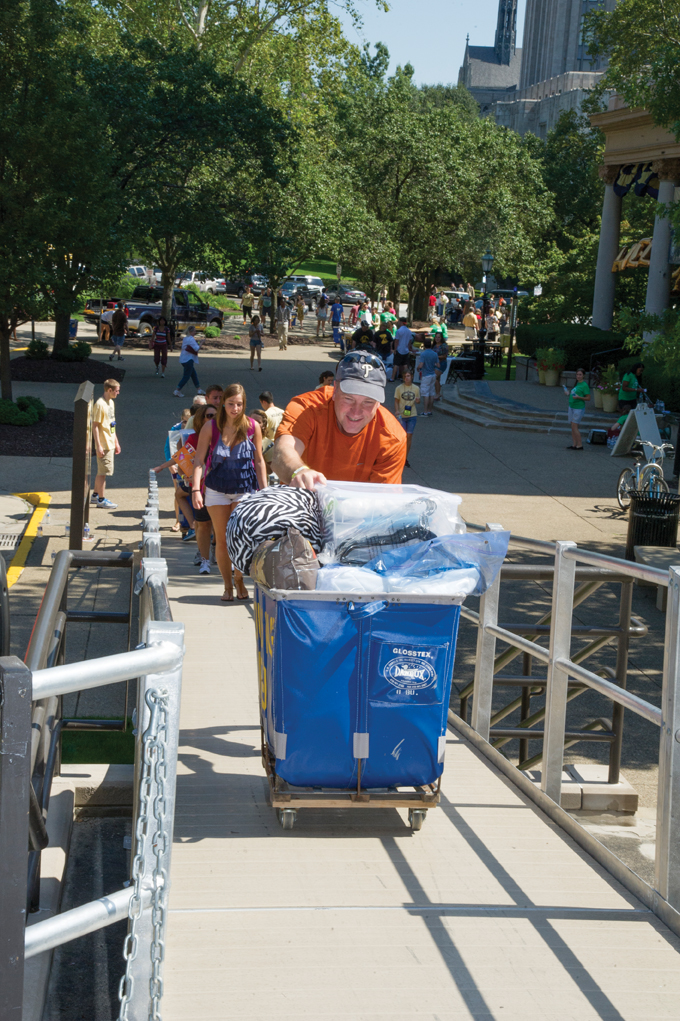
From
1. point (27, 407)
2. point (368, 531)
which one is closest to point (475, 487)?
point (27, 407)

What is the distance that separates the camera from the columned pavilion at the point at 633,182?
96.0 ft

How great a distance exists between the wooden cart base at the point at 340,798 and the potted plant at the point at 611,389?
22646 millimetres

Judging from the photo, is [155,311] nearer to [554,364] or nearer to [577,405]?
[554,364]

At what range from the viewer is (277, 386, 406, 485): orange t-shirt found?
16.5 feet

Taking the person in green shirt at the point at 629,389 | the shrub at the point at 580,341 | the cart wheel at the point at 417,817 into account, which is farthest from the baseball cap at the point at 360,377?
the shrub at the point at 580,341

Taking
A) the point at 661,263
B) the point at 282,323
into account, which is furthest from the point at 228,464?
the point at 282,323

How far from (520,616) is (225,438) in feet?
13.0

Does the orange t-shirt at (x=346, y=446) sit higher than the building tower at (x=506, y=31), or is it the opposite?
the building tower at (x=506, y=31)

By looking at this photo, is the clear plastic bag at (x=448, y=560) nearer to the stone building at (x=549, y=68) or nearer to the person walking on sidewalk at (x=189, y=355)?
the person walking on sidewalk at (x=189, y=355)

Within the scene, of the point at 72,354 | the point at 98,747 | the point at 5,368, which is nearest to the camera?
the point at 98,747

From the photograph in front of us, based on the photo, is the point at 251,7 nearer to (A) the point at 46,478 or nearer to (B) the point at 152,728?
(A) the point at 46,478

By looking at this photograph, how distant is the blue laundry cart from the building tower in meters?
187

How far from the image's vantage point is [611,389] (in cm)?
2598

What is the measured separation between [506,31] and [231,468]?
643 ft
